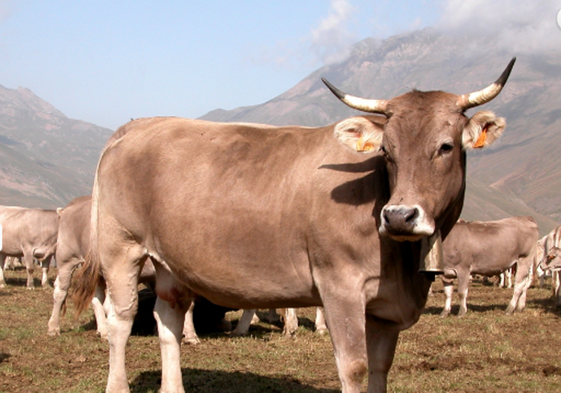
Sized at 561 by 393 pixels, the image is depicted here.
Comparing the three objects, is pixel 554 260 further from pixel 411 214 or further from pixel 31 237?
pixel 31 237

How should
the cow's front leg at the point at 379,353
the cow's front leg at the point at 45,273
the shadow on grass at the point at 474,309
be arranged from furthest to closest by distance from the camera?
the cow's front leg at the point at 45,273 → the shadow on grass at the point at 474,309 → the cow's front leg at the point at 379,353

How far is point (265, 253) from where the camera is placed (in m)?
5.30

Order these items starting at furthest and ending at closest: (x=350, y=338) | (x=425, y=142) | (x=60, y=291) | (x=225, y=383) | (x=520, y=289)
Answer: (x=520, y=289), (x=60, y=291), (x=225, y=383), (x=350, y=338), (x=425, y=142)

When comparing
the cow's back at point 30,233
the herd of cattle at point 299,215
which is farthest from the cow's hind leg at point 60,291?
the cow's back at point 30,233

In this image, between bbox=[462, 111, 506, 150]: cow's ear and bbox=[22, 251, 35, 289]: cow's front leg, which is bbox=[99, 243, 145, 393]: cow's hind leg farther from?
bbox=[22, 251, 35, 289]: cow's front leg

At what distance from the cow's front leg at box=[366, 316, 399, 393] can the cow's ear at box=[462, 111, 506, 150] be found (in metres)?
1.81

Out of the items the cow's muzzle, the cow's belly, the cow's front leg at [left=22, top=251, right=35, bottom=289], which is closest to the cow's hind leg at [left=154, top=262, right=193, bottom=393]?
the cow's belly

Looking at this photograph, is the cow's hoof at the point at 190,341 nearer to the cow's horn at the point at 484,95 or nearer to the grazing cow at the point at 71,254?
the grazing cow at the point at 71,254

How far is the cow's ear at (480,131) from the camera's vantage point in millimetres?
4793

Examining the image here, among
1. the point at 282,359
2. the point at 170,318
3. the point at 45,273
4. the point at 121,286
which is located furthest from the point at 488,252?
the point at 45,273

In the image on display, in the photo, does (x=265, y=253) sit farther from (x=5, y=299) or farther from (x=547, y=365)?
(x=5, y=299)

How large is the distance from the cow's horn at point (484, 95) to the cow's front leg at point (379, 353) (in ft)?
6.76

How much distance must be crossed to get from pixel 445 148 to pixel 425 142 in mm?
168

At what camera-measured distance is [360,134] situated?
5.02 metres
